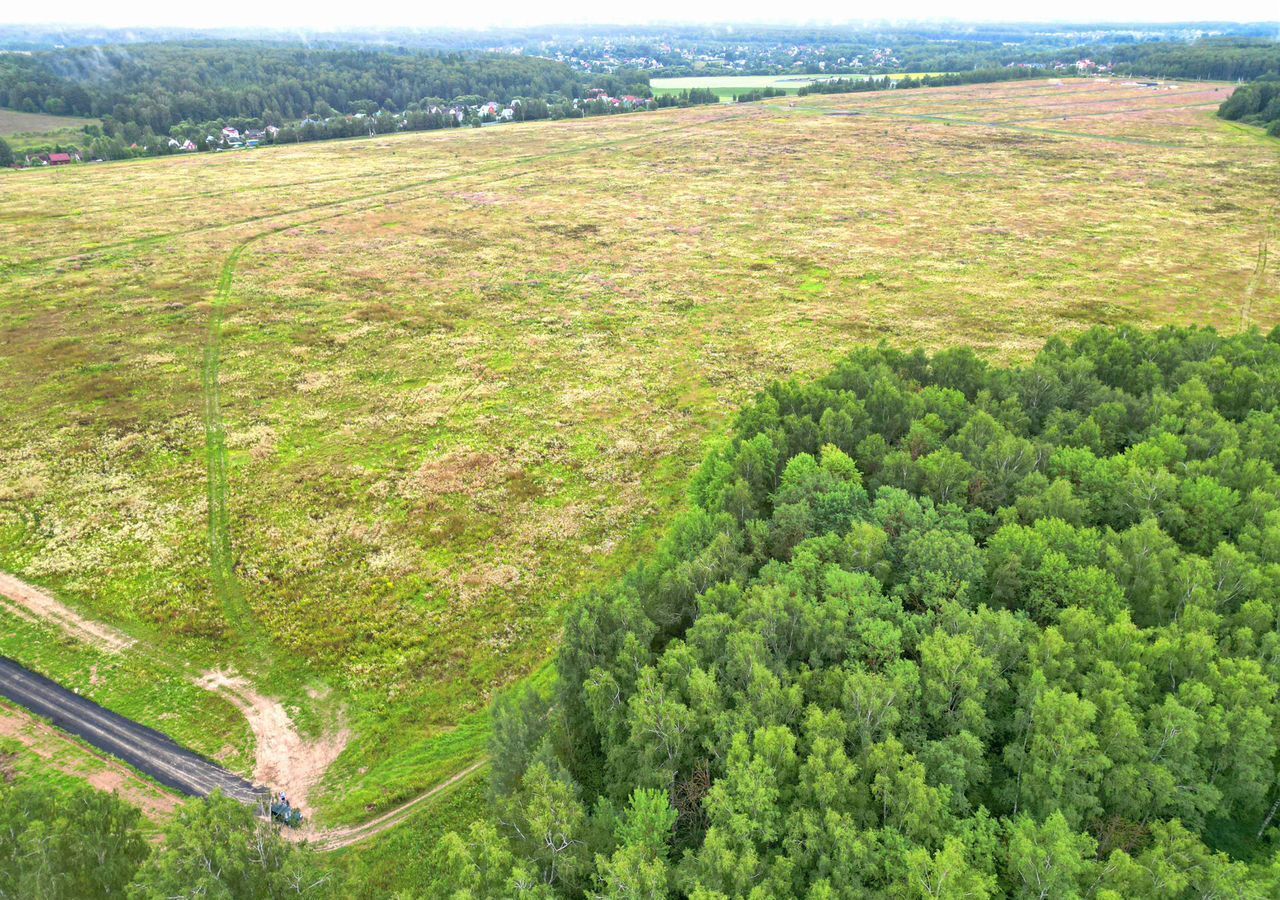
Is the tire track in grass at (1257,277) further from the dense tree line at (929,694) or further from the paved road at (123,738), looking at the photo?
the paved road at (123,738)

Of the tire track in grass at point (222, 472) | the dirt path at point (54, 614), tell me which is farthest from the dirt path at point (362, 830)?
the dirt path at point (54, 614)

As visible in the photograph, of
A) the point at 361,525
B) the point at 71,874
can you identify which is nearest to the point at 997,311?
the point at 361,525

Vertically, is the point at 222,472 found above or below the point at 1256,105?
below

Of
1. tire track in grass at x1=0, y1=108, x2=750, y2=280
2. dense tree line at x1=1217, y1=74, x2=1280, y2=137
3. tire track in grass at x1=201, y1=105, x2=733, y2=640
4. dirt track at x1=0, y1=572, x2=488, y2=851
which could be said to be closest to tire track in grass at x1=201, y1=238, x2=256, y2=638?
tire track in grass at x1=201, y1=105, x2=733, y2=640

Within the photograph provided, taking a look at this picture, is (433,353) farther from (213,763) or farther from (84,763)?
(84,763)

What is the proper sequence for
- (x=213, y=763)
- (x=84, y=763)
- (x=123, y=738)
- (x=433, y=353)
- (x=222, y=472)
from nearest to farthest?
(x=84, y=763) → (x=213, y=763) → (x=123, y=738) → (x=222, y=472) → (x=433, y=353)

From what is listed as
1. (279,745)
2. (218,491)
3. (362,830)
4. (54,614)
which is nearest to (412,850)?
(362,830)
